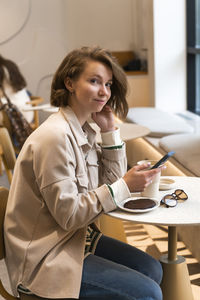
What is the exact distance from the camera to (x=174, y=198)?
5.73 feet

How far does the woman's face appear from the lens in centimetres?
166

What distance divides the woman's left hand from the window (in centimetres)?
359

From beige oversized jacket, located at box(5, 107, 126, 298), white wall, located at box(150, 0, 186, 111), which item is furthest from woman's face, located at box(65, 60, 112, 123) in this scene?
white wall, located at box(150, 0, 186, 111)

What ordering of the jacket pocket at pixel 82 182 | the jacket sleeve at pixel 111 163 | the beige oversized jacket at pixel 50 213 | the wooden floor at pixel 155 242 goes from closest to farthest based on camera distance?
the beige oversized jacket at pixel 50 213 → the jacket pocket at pixel 82 182 → the jacket sleeve at pixel 111 163 → the wooden floor at pixel 155 242

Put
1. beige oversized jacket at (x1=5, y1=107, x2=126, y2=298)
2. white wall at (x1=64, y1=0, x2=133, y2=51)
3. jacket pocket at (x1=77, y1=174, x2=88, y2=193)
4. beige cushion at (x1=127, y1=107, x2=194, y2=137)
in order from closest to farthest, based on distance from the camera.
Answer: beige oversized jacket at (x1=5, y1=107, x2=126, y2=298), jacket pocket at (x1=77, y1=174, x2=88, y2=193), beige cushion at (x1=127, y1=107, x2=194, y2=137), white wall at (x1=64, y1=0, x2=133, y2=51)

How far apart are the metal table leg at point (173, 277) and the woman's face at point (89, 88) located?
611 millimetres

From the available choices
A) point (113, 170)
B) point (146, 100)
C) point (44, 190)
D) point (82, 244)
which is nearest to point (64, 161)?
point (44, 190)

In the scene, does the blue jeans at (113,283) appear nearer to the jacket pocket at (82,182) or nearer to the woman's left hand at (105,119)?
the jacket pocket at (82,182)

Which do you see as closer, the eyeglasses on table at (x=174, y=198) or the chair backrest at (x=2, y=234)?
the chair backrest at (x=2, y=234)

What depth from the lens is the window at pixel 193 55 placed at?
17.7ft

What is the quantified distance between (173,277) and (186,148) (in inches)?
69.2

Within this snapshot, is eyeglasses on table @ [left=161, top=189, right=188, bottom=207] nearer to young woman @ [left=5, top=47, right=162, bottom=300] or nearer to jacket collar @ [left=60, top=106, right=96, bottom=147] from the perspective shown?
young woman @ [left=5, top=47, right=162, bottom=300]

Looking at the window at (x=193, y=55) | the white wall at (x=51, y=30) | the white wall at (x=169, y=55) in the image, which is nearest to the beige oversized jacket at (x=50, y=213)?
the window at (x=193, y=55)

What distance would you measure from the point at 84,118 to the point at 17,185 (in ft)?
1.26
